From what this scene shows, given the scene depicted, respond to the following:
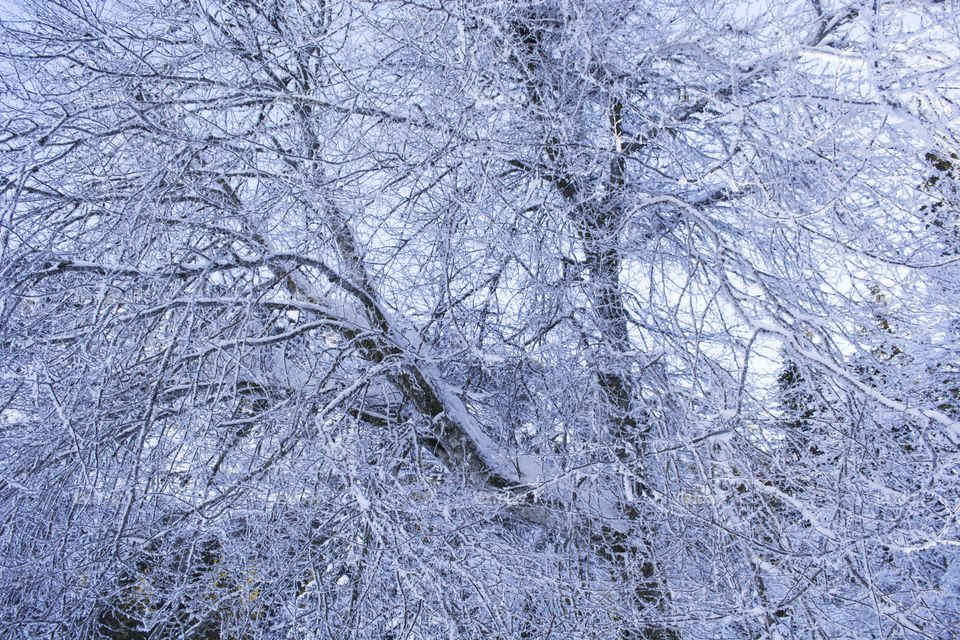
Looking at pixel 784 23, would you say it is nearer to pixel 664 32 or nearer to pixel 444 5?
pixel 664 32

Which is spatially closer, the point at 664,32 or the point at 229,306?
the point at 229,306

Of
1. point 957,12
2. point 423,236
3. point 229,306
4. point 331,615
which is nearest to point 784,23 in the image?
point 957,12

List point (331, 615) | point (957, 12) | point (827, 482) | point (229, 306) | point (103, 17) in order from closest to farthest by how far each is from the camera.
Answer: point (957, 12) → point (827, 482) → point (331, 615) → point (229, 306) → point (103, 17)

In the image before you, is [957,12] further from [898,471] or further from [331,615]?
[331,615]

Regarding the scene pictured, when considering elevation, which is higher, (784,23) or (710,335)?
(784,23)

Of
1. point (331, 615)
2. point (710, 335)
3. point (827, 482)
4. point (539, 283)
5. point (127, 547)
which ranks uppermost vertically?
point (539, 283)

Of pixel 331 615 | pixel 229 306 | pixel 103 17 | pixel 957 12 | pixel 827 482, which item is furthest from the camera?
pixel 103 17

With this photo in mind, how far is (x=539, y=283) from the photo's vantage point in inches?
171

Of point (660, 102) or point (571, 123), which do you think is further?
point (660, 102)

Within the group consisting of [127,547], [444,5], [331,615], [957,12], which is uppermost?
[444,5]

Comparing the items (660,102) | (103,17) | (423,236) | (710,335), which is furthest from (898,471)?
(103,17)

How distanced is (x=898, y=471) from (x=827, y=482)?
47cm

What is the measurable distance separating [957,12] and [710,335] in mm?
2129

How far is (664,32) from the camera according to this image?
4.46m
